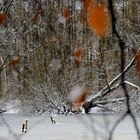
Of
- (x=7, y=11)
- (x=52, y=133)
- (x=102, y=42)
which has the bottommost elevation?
(x=52, y=133)

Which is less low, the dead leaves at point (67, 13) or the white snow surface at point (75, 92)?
the dead leaves at point (67, 13)

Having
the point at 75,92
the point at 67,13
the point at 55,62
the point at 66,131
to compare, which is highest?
the point at 67,13

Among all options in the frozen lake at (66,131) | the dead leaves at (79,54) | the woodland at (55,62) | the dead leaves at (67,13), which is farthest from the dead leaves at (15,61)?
the frozen lake at (66,131)

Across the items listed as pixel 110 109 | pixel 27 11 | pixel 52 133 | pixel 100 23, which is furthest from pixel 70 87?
pixel 100 23

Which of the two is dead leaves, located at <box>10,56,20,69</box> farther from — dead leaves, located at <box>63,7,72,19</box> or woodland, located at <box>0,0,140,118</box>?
dead leaves, located at <box>63,7,72,19</box>

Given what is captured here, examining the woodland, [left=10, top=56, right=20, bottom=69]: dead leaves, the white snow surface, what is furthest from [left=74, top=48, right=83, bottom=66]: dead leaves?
[left=10, top=56, right=20, bottom=69]: dead leaves

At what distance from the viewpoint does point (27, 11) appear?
27.0 ft

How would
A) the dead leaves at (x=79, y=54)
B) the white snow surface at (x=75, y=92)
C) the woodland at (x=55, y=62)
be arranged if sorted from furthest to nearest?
the dead leaves at (x=79, y=54), the white snow surface at (x=75, y=92), the woodland at (x=55, y=62)

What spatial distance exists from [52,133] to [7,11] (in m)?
3.31

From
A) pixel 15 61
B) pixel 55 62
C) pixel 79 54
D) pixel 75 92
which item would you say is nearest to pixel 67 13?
pixel 79 54

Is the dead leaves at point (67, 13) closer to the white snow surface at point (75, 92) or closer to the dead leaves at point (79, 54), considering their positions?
the dead leaves at point (79, 54)

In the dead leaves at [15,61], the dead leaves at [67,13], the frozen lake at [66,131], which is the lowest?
the frozen lake at [66,131]

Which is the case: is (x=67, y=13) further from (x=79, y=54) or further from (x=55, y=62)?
(x=55, y=62)

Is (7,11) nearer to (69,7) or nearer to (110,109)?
(69,7)
